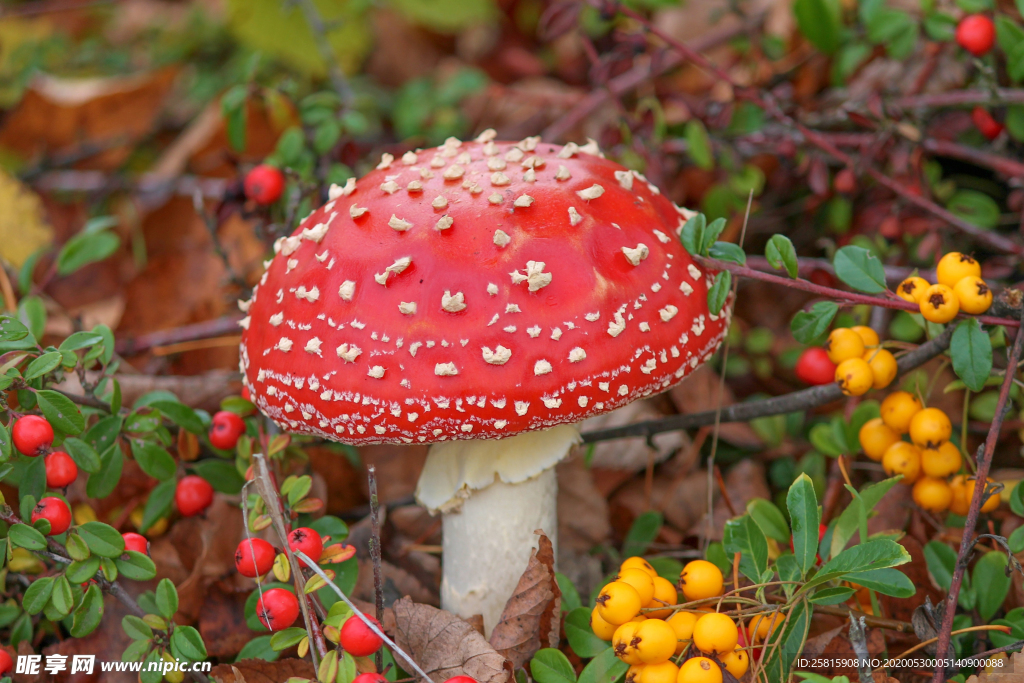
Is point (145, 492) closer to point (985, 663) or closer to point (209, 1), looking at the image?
point (985, 663)

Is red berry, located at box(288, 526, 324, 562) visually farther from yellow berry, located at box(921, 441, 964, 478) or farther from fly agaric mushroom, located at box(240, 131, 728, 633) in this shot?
yellow berry, located at box(921, 441, 964, 478)

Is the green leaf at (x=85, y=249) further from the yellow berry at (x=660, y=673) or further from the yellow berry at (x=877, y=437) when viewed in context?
the yellow berry at (x=877, y=437)

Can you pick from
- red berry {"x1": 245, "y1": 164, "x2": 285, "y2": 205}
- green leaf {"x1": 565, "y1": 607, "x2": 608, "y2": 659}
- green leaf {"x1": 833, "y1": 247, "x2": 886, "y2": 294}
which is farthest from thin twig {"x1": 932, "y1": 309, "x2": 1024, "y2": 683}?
red berry {"x1": 245, "y1": 164, "x2": 285, "y2": 205}

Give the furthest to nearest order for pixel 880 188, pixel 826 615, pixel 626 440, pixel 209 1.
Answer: pixel 209 1
pixel 626 440
pixel 880 188
pixel 826 615

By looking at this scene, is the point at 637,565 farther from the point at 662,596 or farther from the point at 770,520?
the point at 770,520

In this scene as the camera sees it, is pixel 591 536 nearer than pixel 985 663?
No

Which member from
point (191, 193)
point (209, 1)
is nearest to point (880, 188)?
point (191, 193)

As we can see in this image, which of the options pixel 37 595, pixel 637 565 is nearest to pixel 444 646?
pixel 637 565
